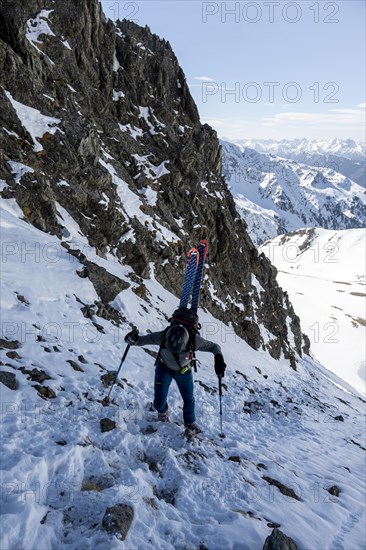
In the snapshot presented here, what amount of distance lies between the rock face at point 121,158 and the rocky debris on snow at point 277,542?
12.8 m

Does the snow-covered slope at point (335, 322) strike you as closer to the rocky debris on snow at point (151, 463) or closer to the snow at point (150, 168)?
the snow at point (150, 168)

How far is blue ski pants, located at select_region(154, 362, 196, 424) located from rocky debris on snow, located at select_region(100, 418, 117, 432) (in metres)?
1.28

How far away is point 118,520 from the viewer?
5.18 m

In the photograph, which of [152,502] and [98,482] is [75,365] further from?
[152,502]

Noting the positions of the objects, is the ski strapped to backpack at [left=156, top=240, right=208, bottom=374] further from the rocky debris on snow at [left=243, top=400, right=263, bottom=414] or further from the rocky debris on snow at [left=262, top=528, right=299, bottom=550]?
the rocky debris on snow at [left=243, top=400, right=263, bottom=414]

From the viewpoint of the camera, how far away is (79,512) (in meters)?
5.36

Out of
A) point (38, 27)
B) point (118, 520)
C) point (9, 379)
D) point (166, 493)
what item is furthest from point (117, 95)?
point (118, 520)

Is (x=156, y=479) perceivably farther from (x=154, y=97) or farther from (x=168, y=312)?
(x=154, y=97)

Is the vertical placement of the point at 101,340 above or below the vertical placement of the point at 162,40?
below

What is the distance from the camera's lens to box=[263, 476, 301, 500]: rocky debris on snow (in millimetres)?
7730

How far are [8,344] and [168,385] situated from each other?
14.7 ft

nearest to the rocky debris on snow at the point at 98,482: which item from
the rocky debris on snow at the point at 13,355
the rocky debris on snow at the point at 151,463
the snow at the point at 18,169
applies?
the rocky debris on snow at the point at 151,463

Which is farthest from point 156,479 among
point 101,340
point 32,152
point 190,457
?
point 32,152

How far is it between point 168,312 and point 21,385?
1593cm
